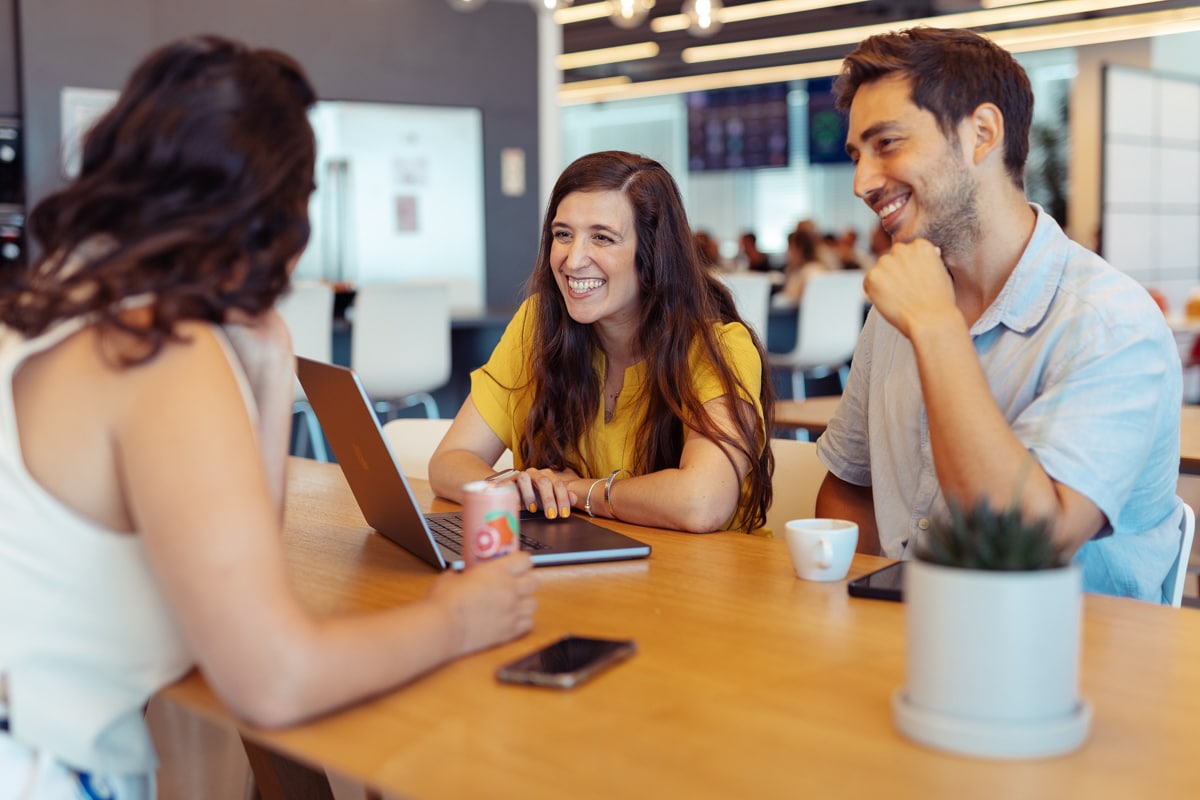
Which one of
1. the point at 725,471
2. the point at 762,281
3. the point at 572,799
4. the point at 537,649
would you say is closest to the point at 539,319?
the point at 725,471

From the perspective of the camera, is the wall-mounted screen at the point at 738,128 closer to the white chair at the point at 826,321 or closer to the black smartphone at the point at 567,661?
the white chair at the point at 826,321

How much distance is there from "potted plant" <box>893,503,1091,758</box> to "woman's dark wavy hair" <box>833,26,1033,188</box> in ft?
3.08

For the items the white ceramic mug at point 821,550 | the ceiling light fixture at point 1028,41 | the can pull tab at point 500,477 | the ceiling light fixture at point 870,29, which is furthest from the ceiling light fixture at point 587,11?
the white ceramic mug at point 821,550

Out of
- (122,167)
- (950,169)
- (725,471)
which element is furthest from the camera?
(725,471)

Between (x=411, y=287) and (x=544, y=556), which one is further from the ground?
(x=411, y=287)

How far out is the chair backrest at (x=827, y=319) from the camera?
19.9 feet

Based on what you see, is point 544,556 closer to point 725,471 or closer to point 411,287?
point 725,471

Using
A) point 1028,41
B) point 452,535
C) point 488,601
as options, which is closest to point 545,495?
point 452,535

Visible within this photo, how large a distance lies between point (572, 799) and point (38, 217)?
27.2 inches

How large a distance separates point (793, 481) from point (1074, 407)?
695 millimetres

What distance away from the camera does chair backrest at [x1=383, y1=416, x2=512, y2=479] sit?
2.42m

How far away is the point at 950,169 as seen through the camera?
1.70 m

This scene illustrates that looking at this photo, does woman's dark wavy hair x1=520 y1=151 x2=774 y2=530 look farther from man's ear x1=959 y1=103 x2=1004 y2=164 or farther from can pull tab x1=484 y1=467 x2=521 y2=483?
man's ear x1=959 y1=103 x2=1004 y2=164

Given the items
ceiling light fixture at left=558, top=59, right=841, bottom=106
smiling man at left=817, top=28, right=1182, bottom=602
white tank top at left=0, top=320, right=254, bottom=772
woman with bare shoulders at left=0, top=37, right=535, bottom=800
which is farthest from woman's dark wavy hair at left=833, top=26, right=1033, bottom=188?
ceiling light fixture at left=558, top=59, right=841, bottom=106
